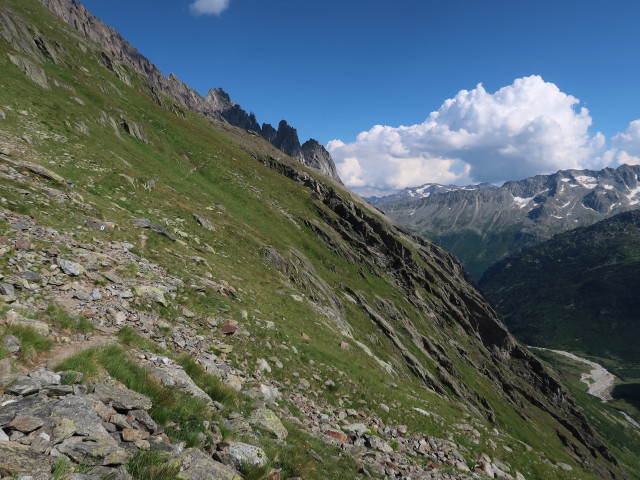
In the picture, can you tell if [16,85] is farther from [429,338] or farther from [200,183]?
[429,338]

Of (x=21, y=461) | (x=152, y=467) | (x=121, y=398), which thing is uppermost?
(x=21, y=461)

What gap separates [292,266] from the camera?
46.2 meters

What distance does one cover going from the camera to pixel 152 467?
18.6ft

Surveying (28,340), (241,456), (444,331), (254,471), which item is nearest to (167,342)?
(28,340)

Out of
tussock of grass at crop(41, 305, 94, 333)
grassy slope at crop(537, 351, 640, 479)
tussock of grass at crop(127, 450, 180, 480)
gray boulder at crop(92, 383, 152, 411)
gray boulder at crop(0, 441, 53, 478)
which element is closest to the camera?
gray boulder at crop(0, 441, 53, 478)

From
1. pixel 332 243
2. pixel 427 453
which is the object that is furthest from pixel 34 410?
pixel 332 243

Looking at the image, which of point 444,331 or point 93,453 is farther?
point 444,331

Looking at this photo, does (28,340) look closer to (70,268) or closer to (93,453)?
(93,453)

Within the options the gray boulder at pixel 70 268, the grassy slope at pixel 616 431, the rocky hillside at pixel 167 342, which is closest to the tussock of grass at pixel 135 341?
the rocky hillside at pixel 167 342

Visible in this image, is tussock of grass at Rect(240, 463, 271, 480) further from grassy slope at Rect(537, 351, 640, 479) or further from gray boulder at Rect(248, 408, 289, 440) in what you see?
grassy slope at Rect(537, 351, 640, 479)

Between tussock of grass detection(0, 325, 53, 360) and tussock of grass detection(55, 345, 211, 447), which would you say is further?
tussock of grass detection(0, 325, 53, 360)

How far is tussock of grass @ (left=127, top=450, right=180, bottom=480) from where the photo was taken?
555cm

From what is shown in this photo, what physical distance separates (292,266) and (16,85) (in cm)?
4521

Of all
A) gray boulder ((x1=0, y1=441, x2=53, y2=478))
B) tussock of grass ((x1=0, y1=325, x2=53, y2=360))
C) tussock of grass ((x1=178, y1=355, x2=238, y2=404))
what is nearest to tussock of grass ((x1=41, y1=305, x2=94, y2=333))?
tussock of grass ((x1=0, y1=325, x2=53, y2=360))
